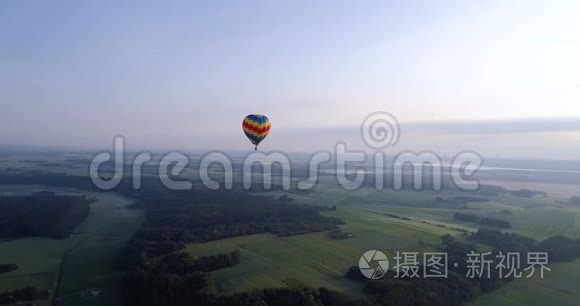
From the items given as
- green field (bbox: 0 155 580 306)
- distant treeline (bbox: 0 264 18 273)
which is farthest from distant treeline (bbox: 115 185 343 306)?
distant treeline (bbox: 0 264 18 273)

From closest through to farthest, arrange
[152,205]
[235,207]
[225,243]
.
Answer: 1. [225,243]
2. [235,207]
3. [152,205]

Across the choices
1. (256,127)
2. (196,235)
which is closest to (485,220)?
(256,127)

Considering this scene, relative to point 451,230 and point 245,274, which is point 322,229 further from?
point 245,274

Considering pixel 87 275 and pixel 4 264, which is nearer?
pixel 87 275

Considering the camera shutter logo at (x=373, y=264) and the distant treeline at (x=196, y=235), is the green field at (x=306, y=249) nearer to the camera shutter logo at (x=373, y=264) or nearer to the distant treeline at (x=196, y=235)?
the camera shutter logo at (x=373, y=264)

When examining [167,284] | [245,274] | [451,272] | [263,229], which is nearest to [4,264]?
[167,284]

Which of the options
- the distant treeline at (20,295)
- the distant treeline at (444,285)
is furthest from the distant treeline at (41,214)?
the distant treeline at (444,285)
